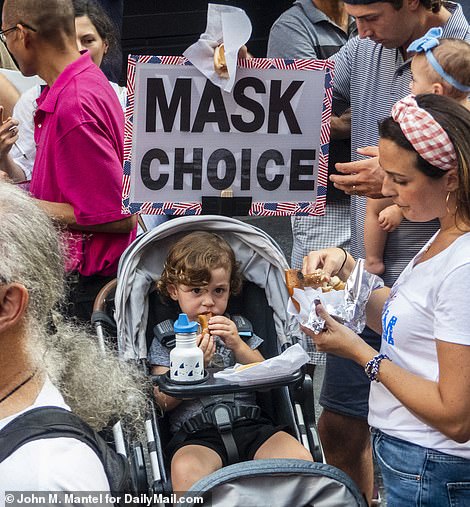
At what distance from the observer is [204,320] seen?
3.64m

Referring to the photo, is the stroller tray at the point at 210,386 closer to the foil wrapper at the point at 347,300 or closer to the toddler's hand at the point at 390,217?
the foil wrapper at the point at 347,300

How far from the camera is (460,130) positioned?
267cm

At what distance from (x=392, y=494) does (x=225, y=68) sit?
1652 mm

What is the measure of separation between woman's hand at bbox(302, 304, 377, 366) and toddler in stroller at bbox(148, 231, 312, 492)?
2.12ft

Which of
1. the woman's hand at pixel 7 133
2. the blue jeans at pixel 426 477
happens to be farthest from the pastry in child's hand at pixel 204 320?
the woman's hand at pixel 7 133

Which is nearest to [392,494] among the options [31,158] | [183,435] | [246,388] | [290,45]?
[246,388]

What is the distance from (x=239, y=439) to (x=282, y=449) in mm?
181

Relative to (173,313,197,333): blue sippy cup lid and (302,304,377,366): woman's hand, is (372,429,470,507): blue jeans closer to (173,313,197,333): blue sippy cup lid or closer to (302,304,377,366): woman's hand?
(302,304,377,366): woman's hand

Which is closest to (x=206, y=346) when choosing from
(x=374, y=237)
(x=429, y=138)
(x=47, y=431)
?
(x=374, y=237)

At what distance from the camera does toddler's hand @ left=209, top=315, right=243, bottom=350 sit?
360cm

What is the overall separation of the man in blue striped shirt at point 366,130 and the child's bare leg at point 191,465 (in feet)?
2.55

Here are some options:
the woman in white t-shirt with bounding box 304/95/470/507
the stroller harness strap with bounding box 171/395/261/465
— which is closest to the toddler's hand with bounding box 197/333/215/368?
the stroller harness strap with bounding box 171/395/261/465

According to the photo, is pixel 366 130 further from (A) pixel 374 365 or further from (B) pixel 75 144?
(A) pixel 374 365

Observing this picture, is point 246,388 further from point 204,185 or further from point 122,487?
point 122,487
